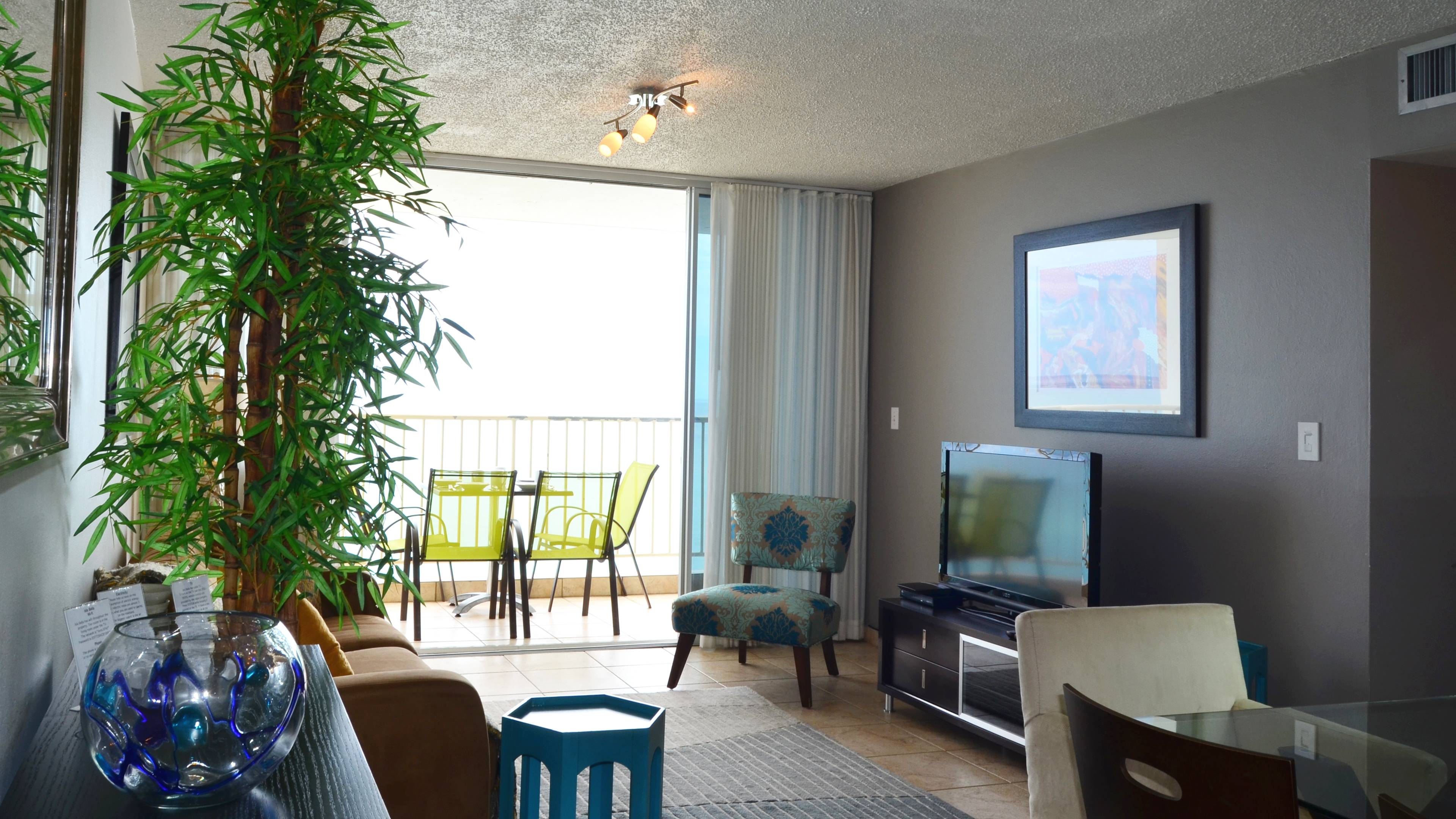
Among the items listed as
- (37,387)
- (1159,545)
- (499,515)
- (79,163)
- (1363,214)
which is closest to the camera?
(37,387)

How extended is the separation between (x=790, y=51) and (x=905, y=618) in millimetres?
2299

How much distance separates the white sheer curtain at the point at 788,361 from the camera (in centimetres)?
554

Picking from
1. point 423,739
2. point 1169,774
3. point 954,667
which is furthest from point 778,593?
point 1169,774

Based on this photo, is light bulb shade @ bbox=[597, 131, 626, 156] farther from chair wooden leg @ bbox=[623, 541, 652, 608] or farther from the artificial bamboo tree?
chair wooden leg @ bbox=[623, 541, 652, 608]

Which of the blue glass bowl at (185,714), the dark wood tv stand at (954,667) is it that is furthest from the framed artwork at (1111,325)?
the blue glass bowl at (185,714)

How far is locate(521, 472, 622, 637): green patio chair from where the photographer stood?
5.83m

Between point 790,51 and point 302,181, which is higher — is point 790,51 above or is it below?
above

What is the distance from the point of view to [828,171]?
5316 millimetres

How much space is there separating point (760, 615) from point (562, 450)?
3239mm

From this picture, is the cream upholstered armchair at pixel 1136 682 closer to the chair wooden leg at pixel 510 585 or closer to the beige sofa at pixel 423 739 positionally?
the beige sofa at pixel 423 739

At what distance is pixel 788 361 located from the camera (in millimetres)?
5656

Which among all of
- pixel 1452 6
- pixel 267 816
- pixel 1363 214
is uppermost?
pixel 1452 6

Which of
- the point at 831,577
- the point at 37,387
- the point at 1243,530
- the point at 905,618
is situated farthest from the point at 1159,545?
the point at 37,387

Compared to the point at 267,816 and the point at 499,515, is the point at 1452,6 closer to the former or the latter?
the point at 267,816
